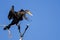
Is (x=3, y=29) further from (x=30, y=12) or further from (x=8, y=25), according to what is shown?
(x=30, y=12)

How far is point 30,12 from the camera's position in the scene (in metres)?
29.8

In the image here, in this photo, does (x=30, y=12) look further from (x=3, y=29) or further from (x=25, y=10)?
(x=3, y=29)

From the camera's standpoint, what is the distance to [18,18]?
30422mm

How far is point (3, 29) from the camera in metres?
31.2

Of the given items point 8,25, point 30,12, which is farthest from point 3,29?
point 30,12

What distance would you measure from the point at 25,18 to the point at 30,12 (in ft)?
3.05

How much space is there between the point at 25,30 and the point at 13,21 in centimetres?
116

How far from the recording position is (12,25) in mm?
30969

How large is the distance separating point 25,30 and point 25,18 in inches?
39.6

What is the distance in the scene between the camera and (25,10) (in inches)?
1189

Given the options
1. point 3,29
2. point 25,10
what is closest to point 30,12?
point 25,10

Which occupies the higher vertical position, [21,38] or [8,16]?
[8,16]

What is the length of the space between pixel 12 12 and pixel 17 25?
0.94 m

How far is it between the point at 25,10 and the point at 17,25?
1.11 m
